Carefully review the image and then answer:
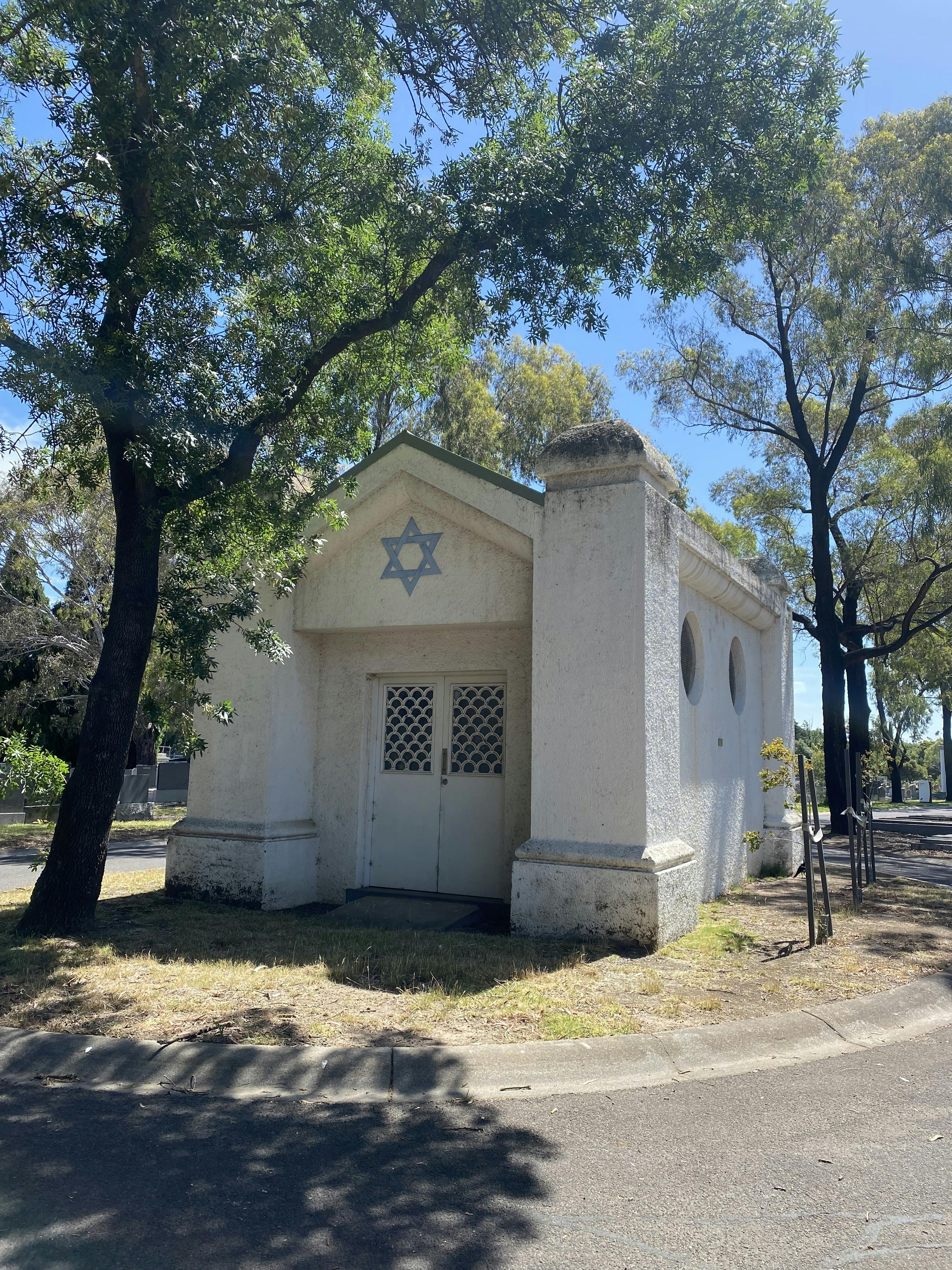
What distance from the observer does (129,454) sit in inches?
270

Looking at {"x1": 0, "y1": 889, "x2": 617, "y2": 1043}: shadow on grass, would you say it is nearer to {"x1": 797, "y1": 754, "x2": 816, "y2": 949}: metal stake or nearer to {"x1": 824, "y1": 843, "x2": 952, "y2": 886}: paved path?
{"x1": 797, "y1": 754, "x2": 816, "y2": 949}: metal stake

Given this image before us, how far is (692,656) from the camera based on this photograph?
9680 millimetres

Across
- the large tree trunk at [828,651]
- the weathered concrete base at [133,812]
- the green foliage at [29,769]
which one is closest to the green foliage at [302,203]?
the green foliage at [29,769]

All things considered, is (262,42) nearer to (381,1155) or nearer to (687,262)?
(687,262)

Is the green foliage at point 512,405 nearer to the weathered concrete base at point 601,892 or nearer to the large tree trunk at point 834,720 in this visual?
the large tree trunk at point 834,720

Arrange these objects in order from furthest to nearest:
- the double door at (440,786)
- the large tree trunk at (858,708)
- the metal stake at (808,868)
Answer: the large tree trunk at (858,708)
the double door at (440,786)
the metal stake at (808,868)

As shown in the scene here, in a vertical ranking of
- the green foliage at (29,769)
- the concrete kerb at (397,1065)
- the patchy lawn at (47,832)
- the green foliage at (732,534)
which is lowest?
the concrete kerb at (397,1065)

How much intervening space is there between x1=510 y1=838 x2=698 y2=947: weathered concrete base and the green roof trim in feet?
9.71

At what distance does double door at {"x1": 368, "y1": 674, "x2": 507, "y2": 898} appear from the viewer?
8734 millimetres

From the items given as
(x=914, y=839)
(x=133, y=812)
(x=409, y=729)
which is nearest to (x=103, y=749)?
(x=409, y=729)

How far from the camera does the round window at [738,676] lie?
11281 millimetres

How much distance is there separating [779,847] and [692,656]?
373 centimetres

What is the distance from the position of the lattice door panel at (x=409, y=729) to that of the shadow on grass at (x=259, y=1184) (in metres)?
5.01

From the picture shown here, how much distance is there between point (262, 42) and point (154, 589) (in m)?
4.25
